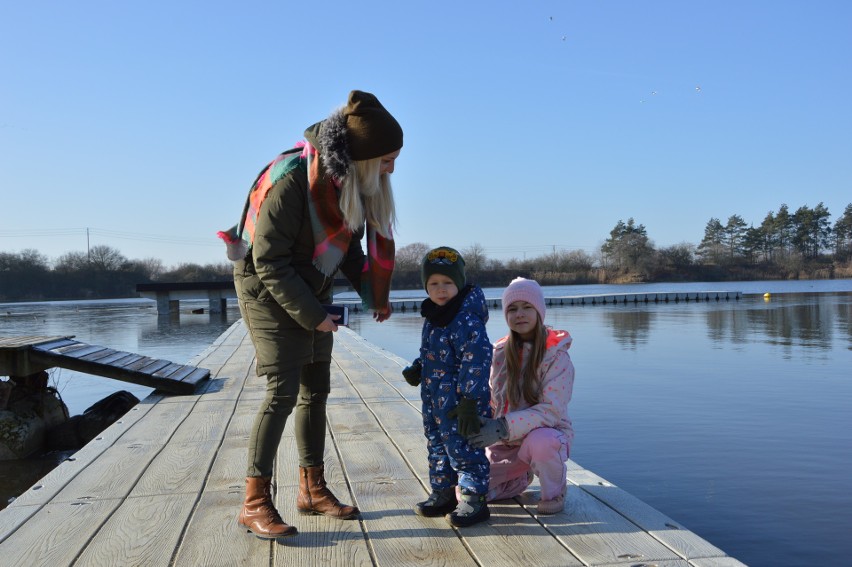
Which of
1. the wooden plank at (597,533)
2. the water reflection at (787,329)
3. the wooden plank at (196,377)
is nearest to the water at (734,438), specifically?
the water reflection at (787,329)

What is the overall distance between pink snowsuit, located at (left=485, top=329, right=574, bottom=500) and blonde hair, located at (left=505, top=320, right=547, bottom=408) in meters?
0.02

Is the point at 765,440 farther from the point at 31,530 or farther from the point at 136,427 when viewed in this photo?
the point at 31,530

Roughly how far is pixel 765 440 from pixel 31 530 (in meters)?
5.86

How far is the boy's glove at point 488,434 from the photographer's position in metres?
2.82

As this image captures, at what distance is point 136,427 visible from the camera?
483cm

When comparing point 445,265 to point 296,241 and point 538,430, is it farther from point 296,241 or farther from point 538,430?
point 538,430

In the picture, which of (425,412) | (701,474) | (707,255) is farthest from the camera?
(707,255)

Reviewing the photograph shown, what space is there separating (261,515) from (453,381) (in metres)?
0.86

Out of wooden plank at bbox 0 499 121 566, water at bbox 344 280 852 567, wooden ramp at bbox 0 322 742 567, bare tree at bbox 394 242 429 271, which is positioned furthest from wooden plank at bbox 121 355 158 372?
bare tree at bbox 394 242 429 271

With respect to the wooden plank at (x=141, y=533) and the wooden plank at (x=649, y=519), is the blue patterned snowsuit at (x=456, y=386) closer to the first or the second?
the wooden plank at (x=649, y=519)

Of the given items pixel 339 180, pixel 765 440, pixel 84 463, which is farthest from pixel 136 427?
pixel 765 440

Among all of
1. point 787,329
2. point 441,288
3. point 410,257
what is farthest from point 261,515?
→ point 410,257

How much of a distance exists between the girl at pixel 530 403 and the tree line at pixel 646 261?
62.9m

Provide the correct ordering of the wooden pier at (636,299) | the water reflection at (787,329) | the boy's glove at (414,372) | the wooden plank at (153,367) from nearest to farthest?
the boy's glove at (414,372) → the wooden plank at (153,367) → the water reflection at (787,329) → the wooden pier at (636,299)
